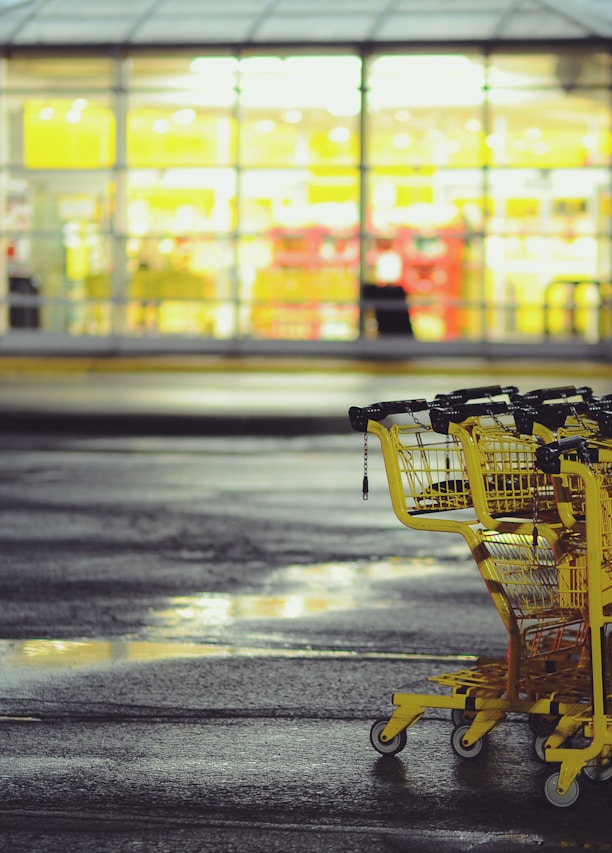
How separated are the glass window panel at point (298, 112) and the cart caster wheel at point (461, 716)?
2159 cm

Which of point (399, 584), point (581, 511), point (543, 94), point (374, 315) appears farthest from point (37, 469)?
point (543, 94)

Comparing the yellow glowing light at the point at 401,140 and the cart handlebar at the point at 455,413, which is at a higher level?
the yellow glowing light at the point at 401,140

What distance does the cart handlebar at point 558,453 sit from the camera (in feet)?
15.4

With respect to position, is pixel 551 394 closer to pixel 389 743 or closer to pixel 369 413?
pixel 369 413

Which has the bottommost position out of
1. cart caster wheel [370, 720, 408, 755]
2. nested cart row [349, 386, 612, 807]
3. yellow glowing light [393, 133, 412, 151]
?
cart caster wheel [370, 720, 408, 755]

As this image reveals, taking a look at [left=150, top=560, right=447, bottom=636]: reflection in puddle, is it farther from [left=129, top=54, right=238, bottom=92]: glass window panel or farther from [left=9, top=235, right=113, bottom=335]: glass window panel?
[left=129, top=54, right=238, bottom=92]: glass window panel

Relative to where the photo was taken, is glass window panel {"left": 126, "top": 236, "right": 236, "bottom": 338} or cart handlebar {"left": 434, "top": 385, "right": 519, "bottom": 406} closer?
cart handlebar {"left": 434, "top": 385, "right": 519, "bottom": 406}

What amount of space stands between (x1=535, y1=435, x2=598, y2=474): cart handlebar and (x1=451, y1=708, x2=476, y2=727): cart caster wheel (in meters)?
1.20

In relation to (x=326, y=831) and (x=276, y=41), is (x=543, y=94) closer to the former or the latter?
(x=276, y=41)

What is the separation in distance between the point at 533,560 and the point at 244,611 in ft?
10.3

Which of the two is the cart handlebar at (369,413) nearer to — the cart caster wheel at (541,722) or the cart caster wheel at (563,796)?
the cart caster wheel at (541,722)

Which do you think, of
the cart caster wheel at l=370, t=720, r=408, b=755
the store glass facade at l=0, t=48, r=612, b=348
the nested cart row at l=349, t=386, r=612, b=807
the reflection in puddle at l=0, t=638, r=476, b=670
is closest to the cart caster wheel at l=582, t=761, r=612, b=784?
the nested cart row at l=349, t=386, r=612, b=807

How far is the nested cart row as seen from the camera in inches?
195

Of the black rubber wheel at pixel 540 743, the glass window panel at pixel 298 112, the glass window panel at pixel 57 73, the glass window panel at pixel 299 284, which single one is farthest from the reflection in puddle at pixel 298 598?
the glass window panel at pixel 57 73
